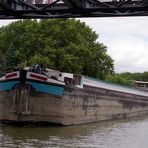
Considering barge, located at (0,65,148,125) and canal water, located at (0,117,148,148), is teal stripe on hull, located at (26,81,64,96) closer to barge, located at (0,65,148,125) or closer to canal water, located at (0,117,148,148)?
barge, located at (0,65,148,125)

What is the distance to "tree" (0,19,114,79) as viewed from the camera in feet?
156

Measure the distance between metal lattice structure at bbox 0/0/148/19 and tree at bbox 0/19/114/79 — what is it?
1275 inches

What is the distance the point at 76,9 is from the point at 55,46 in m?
35.8

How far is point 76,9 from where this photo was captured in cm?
1255

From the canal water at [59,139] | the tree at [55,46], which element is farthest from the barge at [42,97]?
the tree at [55,46]

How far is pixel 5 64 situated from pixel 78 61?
28.8ft

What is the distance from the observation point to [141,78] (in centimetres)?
16612

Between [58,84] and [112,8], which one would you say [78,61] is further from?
[112,8]

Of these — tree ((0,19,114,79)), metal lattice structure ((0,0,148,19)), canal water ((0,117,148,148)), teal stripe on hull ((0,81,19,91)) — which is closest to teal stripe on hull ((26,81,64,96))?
teal stripe on hull ((0,81,19,91))

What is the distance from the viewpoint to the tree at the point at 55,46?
47.7 meters

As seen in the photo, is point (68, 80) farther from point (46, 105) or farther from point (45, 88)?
point (46, 105)

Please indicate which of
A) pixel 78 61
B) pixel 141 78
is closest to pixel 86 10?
pixel 78 61

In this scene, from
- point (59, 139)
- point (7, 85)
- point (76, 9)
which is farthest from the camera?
point (7, 85)

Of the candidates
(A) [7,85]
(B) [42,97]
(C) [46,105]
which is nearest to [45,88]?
(B) [42,97]
